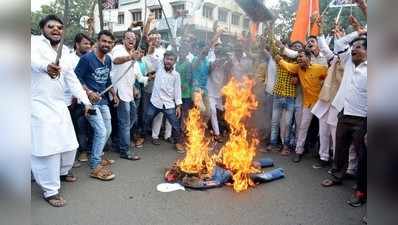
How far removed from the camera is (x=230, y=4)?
8164 mm

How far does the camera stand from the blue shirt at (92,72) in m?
4.78

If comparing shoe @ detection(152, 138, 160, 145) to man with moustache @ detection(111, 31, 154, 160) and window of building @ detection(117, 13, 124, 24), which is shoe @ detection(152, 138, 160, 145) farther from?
window of building @ detection(117, 13, 124, 24)

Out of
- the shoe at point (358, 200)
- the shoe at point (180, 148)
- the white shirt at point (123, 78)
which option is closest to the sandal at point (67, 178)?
the white shirt at point (123, 78)

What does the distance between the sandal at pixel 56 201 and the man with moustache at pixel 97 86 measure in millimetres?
783

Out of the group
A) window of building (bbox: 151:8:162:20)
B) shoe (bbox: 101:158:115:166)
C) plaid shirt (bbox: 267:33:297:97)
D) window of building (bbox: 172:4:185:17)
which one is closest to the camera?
shoe (bbox: 101:158:115:166)

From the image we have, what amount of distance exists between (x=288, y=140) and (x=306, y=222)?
2.64 meters

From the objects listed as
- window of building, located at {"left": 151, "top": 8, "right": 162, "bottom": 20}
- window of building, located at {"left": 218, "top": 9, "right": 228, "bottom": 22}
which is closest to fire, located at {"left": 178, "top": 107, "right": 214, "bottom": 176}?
window of building, located at {"left": 151, "top": 8, "right": 162, "bottom": 20}

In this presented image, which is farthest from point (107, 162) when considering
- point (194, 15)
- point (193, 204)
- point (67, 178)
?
point (194, 15)

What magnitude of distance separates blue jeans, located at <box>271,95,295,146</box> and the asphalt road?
123 cm

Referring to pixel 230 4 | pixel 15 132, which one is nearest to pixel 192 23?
pixel 230 4

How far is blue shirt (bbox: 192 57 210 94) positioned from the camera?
6.95 m

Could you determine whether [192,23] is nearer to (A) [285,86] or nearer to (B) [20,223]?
(A) [285,86]

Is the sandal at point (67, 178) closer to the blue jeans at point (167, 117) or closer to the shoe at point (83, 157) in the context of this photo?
the shoe at point (83, 157)

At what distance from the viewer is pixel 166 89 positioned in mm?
6305
